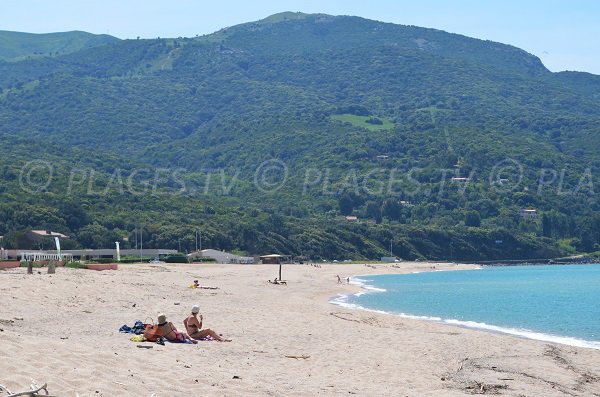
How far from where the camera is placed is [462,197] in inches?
5974

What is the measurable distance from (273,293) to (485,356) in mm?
21732

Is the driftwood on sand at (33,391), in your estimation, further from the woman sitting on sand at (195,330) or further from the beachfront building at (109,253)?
the beachfront building at (109,253)

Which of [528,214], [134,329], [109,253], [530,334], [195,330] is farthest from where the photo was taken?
[528,214]

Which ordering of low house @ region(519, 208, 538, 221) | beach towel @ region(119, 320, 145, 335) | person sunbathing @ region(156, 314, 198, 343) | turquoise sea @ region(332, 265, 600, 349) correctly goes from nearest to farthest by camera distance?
person sunbathing @ region(156, 314, 198, 343) < beach towel @ region(119, 320, 145, 335) < turquoise sea @ region(332, 265, 600, 349) < low house @ region(519, 208, 538, 221)

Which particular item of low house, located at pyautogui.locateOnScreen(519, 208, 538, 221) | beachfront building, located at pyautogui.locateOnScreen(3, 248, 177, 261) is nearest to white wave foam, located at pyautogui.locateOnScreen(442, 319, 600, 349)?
beachfront building, located at pyautogui.locateOnScreen(3, 248, 177, 261)

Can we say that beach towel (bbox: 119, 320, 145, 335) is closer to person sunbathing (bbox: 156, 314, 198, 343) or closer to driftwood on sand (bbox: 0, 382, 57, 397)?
person sunbathing (bbox: 156, 314, 198, 343)

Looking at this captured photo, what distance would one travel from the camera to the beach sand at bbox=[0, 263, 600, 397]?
1138 cm

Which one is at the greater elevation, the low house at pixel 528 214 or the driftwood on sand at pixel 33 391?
the low house at pixel 528 214

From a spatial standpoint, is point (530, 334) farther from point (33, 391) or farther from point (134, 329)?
point (33, 391)

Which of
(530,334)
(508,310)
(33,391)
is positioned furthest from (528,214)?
(33,391)

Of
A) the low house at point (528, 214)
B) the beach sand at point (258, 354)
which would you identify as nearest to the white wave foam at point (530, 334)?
the beach sand at point (258, 354)

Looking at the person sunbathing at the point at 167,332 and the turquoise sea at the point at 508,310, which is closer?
the person sunbathing at the point at 167,332

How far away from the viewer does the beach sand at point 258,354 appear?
1138 centimetres

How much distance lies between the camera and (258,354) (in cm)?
1575
